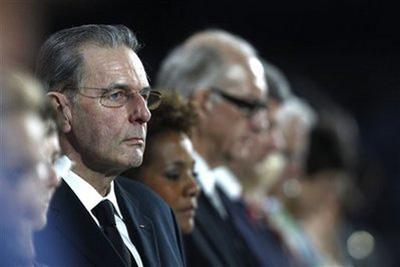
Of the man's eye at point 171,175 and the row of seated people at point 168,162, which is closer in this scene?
the row of seated people at point 168,162

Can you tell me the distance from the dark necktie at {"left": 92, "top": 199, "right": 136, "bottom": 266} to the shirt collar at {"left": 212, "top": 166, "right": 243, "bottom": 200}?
149 cm

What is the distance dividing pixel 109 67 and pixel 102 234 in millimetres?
410

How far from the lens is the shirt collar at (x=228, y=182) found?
455 centimetres

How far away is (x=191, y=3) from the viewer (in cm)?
615

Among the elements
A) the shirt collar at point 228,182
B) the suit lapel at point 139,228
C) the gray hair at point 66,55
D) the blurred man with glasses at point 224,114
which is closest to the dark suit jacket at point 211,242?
the blurred man with glasses at point 224,114

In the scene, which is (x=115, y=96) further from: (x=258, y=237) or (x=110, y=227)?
(x=258, y=237)

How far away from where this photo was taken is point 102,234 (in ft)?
9.51

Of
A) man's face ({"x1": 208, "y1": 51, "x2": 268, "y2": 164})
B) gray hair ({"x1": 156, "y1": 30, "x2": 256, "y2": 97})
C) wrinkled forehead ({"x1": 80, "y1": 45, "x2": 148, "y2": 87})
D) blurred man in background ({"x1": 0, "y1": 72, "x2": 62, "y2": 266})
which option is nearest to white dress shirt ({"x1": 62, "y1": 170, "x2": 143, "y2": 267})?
wrinkled forehead ({"x1": 80, "y1": 45, "x2": 148, "y2": 87})

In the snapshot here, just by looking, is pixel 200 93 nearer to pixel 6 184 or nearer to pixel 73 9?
pixel 73 9

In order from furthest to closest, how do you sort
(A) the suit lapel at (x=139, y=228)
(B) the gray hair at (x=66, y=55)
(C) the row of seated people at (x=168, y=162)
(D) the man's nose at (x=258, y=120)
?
(D) the man's nose at (x=258, y=120) → (A) the suit lapel at (x=139, y=228) → (B) the gray hair at (x=66, y=55) → (C) the row of seated people at (x=168, y=162)

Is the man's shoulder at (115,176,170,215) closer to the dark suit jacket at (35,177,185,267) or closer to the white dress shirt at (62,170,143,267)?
the dark suit jacket at (35,177,185,267)

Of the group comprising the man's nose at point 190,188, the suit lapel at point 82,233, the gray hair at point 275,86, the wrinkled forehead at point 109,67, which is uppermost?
the wrinkled forehead at point 109,67

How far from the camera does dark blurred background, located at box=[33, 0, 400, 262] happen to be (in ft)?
21.7

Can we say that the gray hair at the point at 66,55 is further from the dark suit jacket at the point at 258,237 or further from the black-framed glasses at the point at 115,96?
the dark suit jacket at the point at 258,237
